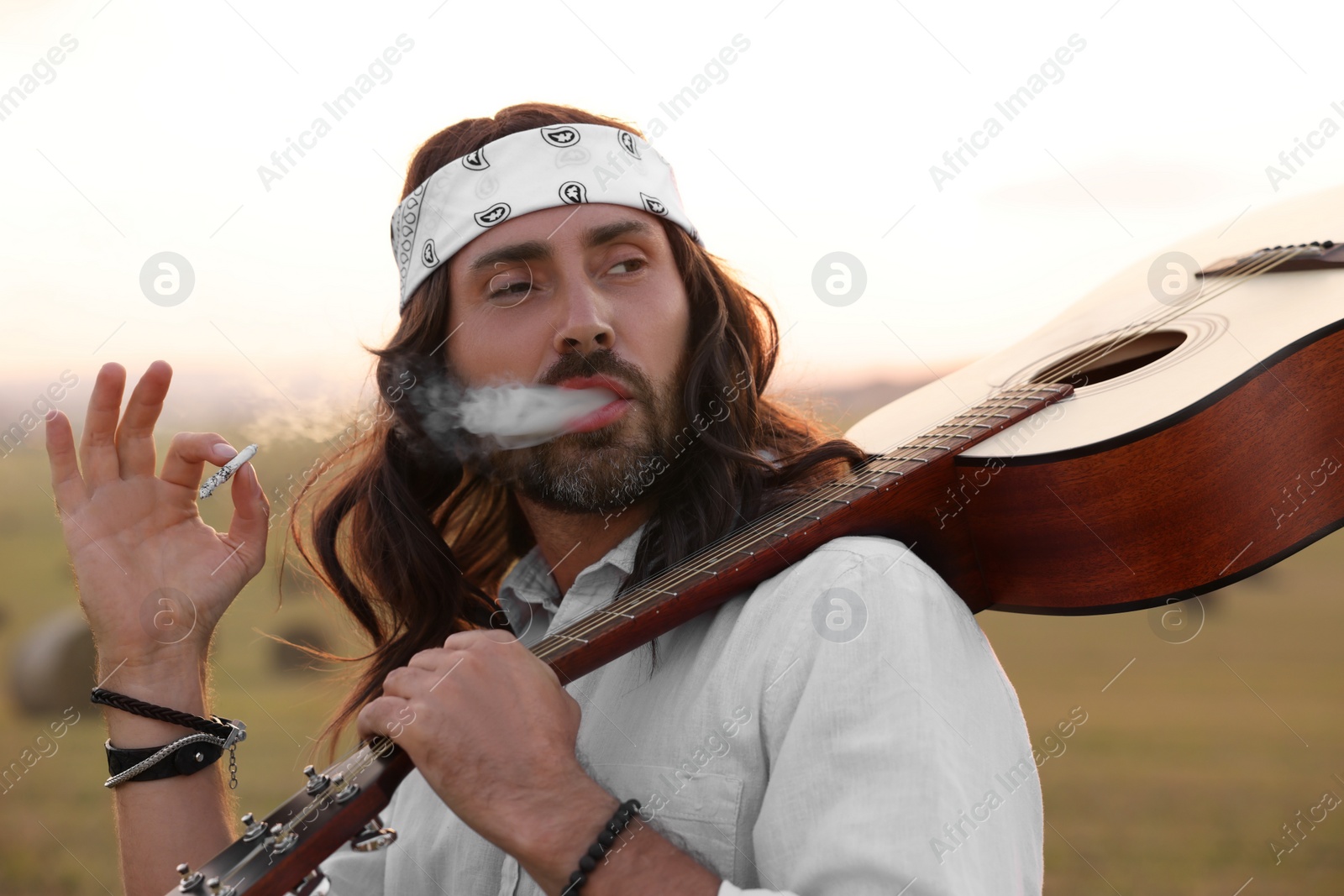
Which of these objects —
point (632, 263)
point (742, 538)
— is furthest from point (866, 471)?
point (632, 263)

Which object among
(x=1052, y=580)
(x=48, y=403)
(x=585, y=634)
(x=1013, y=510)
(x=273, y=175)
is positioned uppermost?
(x=273, y=175)

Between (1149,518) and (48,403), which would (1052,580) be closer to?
(1149,518)

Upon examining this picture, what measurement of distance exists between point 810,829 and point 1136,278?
2131 millimetres

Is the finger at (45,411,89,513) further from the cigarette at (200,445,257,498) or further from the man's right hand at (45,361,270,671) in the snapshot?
the cigarette at (200,445,257,498)

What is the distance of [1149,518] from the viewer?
5.22 feet

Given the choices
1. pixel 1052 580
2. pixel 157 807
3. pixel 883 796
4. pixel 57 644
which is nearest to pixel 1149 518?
pixel 1052 580

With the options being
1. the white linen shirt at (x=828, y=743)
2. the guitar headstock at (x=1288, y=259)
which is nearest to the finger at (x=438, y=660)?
the white linen shirt at (x=828, y=743)

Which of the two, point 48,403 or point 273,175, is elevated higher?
point 273,175

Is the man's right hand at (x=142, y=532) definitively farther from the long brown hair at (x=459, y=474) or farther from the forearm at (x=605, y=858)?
the forearm at (x=605, y=858)

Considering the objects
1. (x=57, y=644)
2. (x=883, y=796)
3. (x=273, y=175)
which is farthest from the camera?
(x=57, y=644)

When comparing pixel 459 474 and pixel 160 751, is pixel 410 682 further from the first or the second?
pixel 459 474

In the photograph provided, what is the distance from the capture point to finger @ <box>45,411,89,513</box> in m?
1.99

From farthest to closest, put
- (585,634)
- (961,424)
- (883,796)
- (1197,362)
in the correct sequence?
1. (961,424)
2. (1197,362)
3. (585,634)
4. (883,796)

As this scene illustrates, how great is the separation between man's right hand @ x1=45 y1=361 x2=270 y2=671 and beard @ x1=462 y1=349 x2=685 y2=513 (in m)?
0.66
